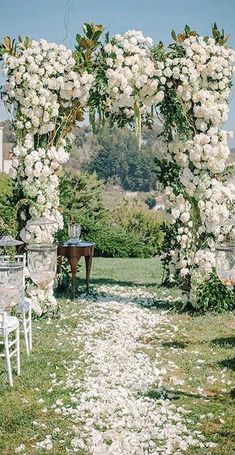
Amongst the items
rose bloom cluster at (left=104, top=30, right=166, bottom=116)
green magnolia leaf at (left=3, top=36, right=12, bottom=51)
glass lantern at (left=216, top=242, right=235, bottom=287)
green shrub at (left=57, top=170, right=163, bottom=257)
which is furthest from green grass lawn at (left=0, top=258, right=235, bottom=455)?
green shrub at (left=57, top=170, right=163, bottom=257)

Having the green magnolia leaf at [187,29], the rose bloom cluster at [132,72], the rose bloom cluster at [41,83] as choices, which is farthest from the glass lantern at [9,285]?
the green magnolia leaf at [187,29]

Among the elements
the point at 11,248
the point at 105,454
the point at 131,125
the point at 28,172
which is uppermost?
the point at 131,125

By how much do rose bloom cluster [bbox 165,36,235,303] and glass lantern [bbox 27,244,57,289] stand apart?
203 centimetres

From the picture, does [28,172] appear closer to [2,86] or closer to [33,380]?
[2,86]

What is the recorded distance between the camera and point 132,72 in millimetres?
7363

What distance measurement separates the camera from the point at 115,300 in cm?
929

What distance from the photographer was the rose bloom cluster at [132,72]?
729 cm

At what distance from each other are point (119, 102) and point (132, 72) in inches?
14.8

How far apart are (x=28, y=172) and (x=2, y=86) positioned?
3.38 ft

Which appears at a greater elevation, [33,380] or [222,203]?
[222,203]

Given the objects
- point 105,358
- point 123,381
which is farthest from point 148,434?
point 105,358

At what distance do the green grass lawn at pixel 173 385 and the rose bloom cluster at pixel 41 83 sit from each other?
238 cm

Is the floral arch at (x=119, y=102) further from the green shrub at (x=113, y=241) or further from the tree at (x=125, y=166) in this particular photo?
the tree at (x=125, y=166)

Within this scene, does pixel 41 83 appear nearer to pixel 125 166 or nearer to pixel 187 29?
pixel 187 29
